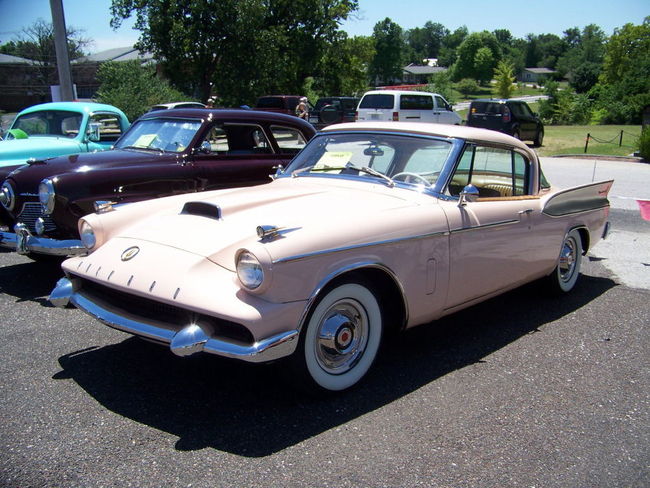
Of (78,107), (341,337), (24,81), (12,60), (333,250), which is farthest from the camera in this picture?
(12,60)

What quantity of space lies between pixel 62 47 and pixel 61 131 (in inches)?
179

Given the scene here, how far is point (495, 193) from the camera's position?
4.64m

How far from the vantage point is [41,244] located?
5.13m

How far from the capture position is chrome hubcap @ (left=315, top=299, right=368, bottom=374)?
319 centimetres

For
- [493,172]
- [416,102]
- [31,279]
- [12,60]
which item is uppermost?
[12,60]

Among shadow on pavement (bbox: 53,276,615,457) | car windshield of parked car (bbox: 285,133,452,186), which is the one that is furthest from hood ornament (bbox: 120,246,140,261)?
car windshield of parked car (bbox: 285,133,452,186)

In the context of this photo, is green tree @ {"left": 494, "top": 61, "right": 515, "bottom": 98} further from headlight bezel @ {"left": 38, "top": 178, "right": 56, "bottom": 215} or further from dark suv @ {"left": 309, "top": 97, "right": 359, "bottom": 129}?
headlight bezel @ {"left": 38, "top": 178, "right": 56, "bottom": 215}

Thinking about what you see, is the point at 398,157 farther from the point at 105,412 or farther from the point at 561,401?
the point at 105,412

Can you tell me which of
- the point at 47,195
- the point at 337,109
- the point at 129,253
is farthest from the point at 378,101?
the point at 129,253

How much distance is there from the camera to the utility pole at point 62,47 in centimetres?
1125

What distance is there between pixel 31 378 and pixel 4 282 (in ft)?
8.44

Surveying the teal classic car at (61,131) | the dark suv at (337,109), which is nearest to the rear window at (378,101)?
the dark suv at (337,109)

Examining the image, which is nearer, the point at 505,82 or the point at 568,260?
the point at 568,260

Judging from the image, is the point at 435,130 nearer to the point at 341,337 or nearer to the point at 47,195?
the point at 341,337
